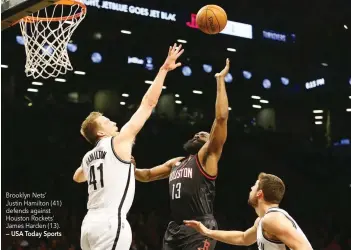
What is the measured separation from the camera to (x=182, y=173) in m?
5.53

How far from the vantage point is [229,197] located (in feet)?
54.0

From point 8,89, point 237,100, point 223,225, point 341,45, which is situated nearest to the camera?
point 223,225

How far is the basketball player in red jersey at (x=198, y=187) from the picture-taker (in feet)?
17.3

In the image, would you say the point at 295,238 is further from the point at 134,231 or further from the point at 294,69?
the point at 294,69

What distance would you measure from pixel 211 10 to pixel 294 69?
2424 centimetres

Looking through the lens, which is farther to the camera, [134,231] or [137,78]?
[137,78]

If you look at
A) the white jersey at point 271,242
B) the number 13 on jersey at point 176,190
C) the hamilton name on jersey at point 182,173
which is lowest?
the white jersey at point 271,242

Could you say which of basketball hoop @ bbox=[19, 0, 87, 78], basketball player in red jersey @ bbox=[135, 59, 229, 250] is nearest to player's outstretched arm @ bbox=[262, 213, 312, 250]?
basketball player in red jersey @ bbox=[135, 59, 229, 250]

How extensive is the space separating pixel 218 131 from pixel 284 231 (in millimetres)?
1400

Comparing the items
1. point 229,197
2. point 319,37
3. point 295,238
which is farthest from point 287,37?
point 295,238

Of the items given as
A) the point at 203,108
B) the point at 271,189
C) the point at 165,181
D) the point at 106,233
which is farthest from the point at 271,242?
A: the point at 203,108

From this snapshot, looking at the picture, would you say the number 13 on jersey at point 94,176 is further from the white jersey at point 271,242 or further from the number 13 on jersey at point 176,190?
the number 13 on jersey at point 176,190

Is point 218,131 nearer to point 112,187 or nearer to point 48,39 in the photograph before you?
point 112,187

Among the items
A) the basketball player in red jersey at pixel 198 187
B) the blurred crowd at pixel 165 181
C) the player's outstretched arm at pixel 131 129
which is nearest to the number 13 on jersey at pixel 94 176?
the player's outstretched arm at pixel 131 129
